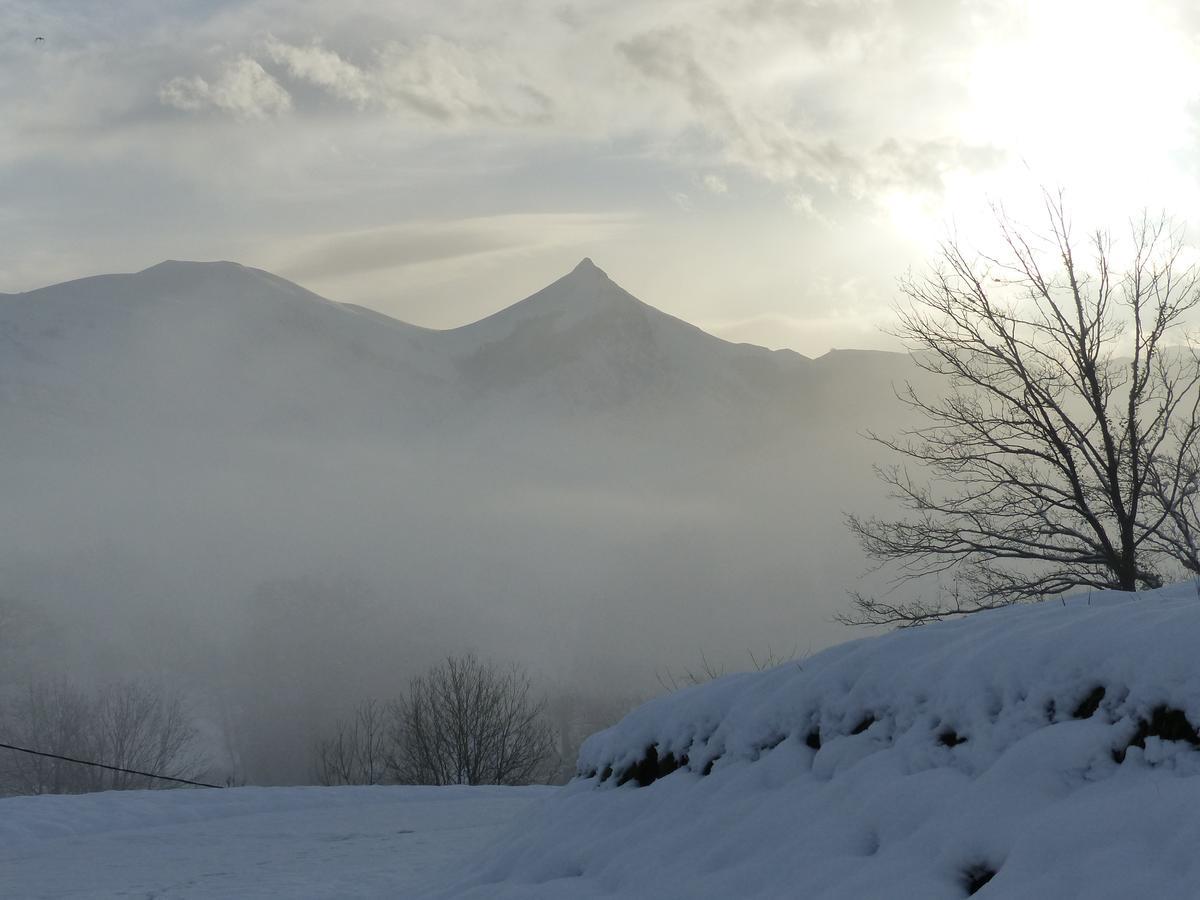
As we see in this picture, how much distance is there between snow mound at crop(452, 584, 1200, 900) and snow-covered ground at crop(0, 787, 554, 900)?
2044 millimetres

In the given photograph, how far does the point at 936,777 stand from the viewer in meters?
3.93

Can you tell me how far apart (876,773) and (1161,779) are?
1.22 m

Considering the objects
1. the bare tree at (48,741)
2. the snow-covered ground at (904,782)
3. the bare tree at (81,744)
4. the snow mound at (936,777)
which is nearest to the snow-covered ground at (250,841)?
the snow-covered ground at (904,782)

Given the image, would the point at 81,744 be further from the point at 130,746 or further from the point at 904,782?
the point at 904,782

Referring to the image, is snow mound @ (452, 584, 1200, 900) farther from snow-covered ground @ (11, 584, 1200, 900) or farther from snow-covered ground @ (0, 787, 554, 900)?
snow-covered ground @ (0, 787, 554, 900)

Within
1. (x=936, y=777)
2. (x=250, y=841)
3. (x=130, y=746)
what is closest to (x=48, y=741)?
(x=130, y=746)

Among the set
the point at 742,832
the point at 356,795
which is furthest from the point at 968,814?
the point at 356,795

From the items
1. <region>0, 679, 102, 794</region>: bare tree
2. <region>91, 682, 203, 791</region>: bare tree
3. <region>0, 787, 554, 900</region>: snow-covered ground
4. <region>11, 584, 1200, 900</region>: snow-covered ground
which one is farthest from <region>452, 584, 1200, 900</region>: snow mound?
<region>0, 679, 102, 794</region>: bare tree

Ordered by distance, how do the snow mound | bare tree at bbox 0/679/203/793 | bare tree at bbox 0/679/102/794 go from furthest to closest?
bare tree at bbox 0/679/203/793 < bare tree at bbox 0/679/102/794 < the snow mound

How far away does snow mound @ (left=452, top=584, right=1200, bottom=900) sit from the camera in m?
3.23

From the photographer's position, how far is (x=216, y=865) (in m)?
8.74

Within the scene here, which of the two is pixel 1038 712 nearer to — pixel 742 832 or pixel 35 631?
pixel 742 832

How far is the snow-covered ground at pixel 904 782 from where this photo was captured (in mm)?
3258

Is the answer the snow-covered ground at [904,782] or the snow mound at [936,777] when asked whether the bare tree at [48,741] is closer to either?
the snow-covered ground at [904,782]
